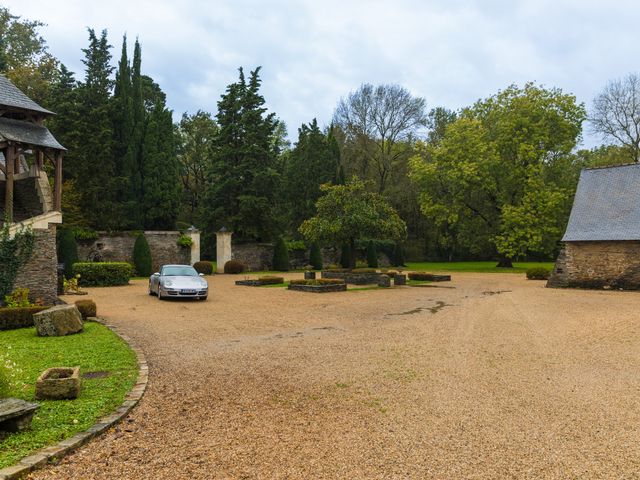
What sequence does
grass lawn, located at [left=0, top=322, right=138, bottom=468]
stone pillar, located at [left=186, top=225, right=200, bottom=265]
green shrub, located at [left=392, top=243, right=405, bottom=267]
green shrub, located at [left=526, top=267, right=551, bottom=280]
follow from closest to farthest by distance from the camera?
grass lawn, located at [left=0, top=322, right=138, bottom=468] < green shrub, located at [left=526, top=267, right=551, bottom=280] < stone pillar, located at [left=186, top=225, right=200, bottom=265] < green shrub, located at [left=392, top=243, right=405, bottom=267]

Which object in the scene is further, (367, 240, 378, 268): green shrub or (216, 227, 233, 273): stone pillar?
(367, 240, 378, 268): green shrub

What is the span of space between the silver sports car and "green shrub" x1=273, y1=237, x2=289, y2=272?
1630 centimetres

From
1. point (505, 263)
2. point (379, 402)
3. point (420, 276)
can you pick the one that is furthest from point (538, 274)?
point (379, 402)

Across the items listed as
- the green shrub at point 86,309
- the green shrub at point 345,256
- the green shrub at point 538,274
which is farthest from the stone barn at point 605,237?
the green shrub at point 86,309

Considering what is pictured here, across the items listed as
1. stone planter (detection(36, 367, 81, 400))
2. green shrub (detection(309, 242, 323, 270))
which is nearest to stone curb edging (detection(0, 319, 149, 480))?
stone planter (detection(36, 367, 81, 400))

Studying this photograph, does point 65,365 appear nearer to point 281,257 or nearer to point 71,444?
point 71,444

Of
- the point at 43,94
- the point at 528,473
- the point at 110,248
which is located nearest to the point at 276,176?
the point at 110,248

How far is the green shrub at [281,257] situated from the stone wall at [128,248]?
6.42 metres

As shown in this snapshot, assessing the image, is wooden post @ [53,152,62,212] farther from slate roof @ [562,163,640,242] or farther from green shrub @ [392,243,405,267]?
green shrub @ [392,243,405,267]

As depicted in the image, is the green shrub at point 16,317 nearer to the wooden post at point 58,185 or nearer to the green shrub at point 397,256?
the wooden post at point 58,185

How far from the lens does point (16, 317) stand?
36.3 feet

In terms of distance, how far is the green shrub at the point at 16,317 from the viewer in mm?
10945

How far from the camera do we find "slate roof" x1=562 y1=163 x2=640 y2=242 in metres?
21.0

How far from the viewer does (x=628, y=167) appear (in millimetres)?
23328
